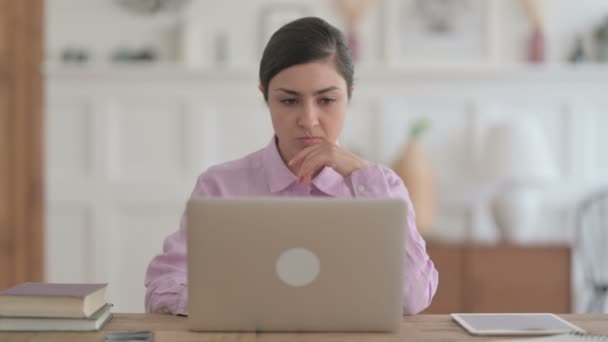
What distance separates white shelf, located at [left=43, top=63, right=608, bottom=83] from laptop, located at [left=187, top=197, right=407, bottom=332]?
2.95 m

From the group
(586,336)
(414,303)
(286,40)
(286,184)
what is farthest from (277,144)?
(586,336)

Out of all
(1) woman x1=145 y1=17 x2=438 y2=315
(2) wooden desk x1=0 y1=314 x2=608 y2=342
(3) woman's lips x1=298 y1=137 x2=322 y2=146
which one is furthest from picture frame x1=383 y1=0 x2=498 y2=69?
(2) wooden desk x1=0 y1=314 x2=608 y2=342

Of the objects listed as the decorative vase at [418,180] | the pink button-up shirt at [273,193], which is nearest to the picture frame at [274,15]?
the decorative vase at [418,180]

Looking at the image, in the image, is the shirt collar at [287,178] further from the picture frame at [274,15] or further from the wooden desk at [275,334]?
the picture frame at [274,15]

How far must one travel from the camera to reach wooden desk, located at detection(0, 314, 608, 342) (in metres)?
1.28

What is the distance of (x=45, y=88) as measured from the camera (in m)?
4.21

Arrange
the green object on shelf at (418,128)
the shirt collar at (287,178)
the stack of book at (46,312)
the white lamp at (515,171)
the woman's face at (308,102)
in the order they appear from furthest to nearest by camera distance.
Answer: the green object on shelf at (418,128), the white lamp at (515,171), the shirt collar at (287,178), the woman's face at (308,102), the stack of book at (46,312)

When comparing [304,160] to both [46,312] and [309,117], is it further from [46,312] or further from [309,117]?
[46,312]

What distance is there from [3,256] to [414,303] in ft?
9.77

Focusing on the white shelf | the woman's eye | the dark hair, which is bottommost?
the woman's eye

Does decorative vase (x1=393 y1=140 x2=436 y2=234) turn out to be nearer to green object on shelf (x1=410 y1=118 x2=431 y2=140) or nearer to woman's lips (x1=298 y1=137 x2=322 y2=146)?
green object on shelf (x1=410 y1=118 x2=431 y2=140)

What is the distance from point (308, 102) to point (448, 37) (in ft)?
8.80

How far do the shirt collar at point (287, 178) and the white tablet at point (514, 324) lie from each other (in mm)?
449

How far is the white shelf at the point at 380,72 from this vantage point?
4.15 m
